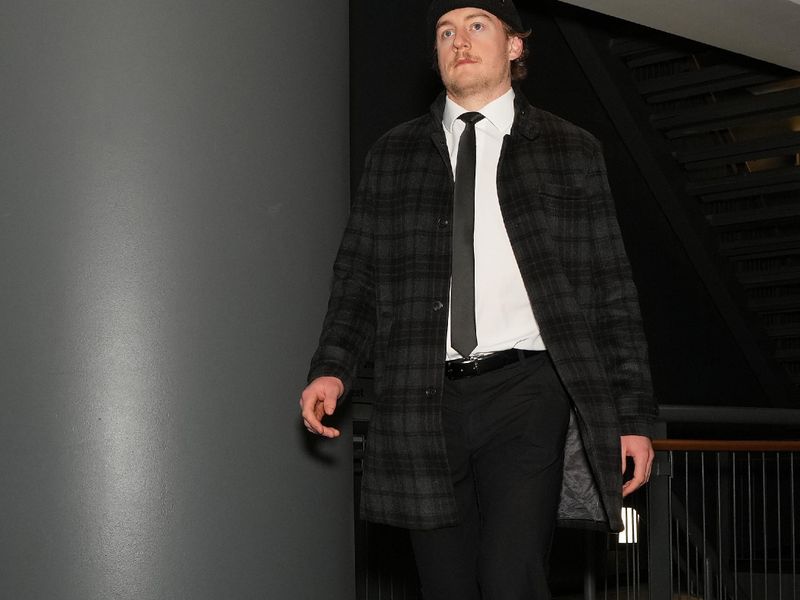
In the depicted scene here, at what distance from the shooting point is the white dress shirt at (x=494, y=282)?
2.38 meters

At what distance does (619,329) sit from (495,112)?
0.53m

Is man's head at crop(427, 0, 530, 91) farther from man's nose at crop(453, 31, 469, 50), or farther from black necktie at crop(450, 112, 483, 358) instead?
black necktie at crop(450, 112, 483, 358)

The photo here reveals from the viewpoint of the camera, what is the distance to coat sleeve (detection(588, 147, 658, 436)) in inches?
96.0

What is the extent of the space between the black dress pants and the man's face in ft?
1.92

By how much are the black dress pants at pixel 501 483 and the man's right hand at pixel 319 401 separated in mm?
230

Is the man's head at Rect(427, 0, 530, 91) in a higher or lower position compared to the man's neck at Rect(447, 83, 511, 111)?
higher

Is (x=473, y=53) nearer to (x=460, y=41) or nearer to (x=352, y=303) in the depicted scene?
(x=460, y=41)

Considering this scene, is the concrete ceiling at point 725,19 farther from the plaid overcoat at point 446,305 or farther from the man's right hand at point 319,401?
the man's right hand at point 319,401

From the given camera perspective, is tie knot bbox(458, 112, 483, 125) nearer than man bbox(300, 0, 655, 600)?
No

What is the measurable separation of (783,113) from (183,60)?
6.57 m

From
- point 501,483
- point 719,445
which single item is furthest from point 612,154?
point 501,483

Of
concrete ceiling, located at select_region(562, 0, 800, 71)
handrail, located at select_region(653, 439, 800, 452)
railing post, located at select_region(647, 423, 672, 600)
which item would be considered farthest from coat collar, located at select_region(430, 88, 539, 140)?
concrete ceiling, located at select_region(562, 0, 800, 71)

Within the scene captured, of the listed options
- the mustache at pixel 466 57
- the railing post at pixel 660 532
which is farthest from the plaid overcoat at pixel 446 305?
the railing post at pixel 660 532

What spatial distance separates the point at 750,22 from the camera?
6.40 meters
